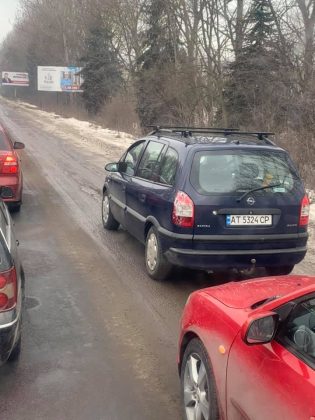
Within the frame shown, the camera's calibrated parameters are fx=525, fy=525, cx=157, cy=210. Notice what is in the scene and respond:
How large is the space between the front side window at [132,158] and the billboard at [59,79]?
45248 mm

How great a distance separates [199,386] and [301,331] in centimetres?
92

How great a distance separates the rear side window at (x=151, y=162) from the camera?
633 cm

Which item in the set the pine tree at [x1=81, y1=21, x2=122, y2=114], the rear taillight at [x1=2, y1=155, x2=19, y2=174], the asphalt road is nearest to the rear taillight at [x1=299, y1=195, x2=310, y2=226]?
the asphalt road

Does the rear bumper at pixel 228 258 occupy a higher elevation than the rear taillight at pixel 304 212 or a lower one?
lower

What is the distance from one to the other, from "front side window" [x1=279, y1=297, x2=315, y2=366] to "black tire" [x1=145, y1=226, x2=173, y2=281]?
10.6 ft

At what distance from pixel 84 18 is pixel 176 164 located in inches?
1796

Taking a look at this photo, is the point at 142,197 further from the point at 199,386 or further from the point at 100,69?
the point at 100,69

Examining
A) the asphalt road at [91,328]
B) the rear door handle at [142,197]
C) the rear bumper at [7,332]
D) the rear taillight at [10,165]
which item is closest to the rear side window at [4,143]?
the rear taillight at [10,165]

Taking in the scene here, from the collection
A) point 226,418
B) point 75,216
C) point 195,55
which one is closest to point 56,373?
point 226,418

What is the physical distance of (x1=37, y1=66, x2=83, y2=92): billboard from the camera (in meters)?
52.7

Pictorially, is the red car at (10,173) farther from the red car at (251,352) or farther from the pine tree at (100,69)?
the pine tree at (100,69)

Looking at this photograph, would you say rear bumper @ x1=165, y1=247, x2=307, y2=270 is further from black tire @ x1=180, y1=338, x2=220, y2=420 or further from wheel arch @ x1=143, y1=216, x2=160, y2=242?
black tire @ x1=180, y1=338, x2=220, y2=420

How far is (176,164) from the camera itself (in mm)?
5754

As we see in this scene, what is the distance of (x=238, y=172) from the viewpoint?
18.2 ft
